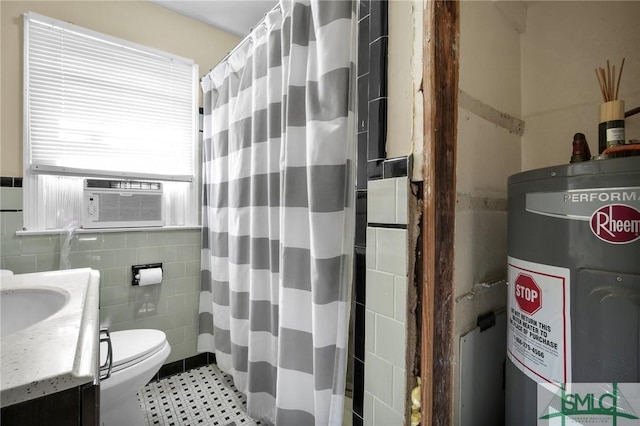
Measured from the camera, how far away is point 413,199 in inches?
27.3

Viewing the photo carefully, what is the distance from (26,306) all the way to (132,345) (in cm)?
48

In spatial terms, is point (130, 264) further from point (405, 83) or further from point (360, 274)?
point (405, 83)

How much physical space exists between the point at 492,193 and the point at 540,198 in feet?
0.88

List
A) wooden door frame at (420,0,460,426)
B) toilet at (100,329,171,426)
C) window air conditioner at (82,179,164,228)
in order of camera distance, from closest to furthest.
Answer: wooden door frame at (420,0,460,426) → toilet at (100,329,171,426) → window air conditioner at (82,179,164,228)

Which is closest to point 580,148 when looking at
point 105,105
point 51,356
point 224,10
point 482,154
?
point 482,154

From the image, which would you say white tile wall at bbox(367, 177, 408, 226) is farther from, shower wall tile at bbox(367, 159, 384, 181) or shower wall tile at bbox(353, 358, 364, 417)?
shower wall tile at bbox(353, 358, 364, 417)

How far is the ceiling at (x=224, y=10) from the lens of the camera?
1605 mm

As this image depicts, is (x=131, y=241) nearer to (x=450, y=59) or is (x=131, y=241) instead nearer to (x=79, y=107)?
(x=79, y=107)

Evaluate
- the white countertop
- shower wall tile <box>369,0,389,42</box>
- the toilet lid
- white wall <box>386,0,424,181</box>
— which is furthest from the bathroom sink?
shower wall tile <box>369,0,389,42</box>

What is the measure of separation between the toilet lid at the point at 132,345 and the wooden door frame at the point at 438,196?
3.95 ft

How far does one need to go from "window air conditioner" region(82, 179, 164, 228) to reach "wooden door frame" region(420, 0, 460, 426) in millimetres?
1611

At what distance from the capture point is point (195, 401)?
4.81ft

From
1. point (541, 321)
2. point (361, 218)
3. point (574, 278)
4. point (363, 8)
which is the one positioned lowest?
point (541, 321)

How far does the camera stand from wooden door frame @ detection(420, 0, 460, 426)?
666mm
